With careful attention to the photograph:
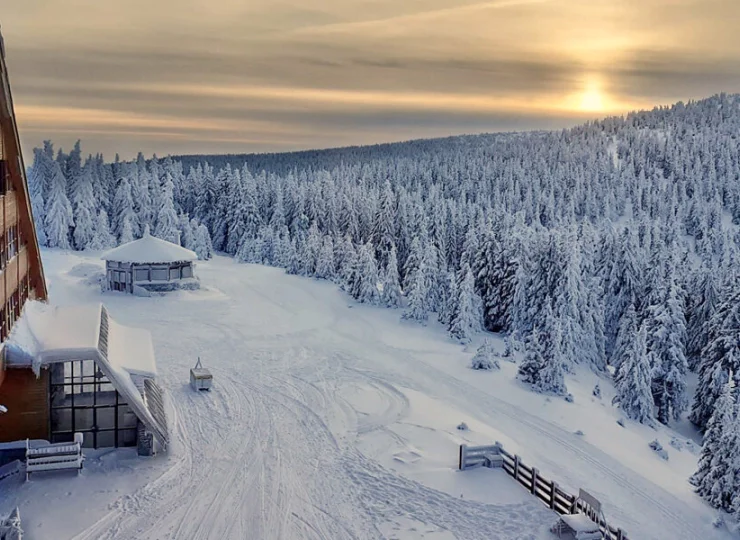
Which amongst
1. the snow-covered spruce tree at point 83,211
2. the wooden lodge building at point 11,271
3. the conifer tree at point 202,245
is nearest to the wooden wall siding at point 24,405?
the wooden lodge building at point 11,271

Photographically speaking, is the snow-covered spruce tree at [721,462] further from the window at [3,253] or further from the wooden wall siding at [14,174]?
the wooden wall siding at [14,174]

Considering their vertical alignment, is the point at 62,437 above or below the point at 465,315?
above

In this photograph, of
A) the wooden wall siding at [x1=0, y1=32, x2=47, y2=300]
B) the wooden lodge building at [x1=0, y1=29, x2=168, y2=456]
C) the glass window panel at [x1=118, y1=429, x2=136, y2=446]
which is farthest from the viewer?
the glass window panel at [x1=118, y1=429, x2=136, y2=446]

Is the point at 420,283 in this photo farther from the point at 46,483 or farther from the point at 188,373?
the point at 46,483

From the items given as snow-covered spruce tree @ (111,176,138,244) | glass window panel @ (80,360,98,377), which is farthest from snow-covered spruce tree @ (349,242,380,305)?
snow-covered spruce tree @ (111,176,138,244)

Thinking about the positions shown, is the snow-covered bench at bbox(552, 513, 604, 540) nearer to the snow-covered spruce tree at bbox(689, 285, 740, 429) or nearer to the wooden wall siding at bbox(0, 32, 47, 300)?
the wooden wall siding at bbox(0, 32, 47, 300)

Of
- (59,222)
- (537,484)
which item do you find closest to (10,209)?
(537,484)

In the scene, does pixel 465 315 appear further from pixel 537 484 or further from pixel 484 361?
pixel 537 484
